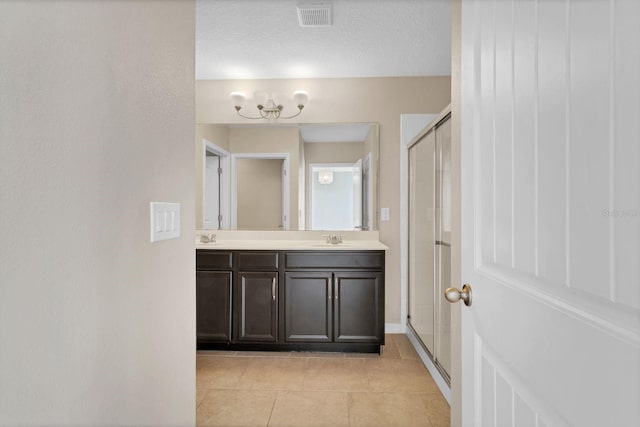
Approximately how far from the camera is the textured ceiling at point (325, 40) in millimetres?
2388

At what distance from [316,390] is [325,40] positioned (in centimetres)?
255

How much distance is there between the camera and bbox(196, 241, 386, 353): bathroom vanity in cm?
285

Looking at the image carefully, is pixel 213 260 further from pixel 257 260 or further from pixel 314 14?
pixel 314 14

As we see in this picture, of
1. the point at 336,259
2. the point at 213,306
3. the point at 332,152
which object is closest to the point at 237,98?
the point at 332,152

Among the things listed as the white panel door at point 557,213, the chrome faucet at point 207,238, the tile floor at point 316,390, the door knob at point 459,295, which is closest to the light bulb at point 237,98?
the chrome faucet at point 207,238

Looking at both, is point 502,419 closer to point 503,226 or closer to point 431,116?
point 503,226

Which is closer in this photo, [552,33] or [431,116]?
[552,33]

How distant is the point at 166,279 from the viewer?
105 cm

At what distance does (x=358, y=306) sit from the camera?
285 cm

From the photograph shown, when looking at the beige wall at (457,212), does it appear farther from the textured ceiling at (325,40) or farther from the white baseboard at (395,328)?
the white baseboard at (395,328)

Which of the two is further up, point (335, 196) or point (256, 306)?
point (335, 196)

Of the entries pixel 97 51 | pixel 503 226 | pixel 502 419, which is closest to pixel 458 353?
pixel 502 419

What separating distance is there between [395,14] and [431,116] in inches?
48.3

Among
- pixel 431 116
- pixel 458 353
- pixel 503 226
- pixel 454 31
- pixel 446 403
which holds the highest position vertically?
pixel 431 116
